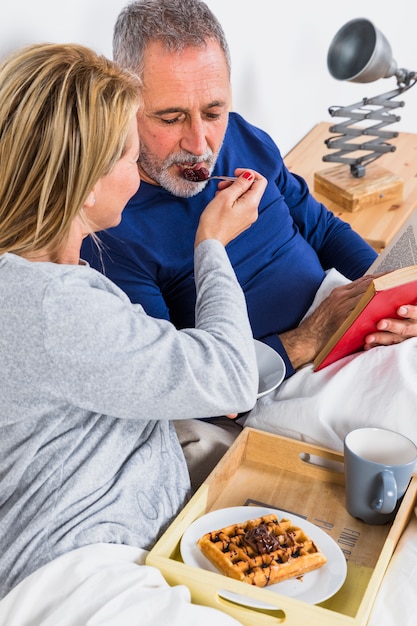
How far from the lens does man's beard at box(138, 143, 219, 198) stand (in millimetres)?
1526

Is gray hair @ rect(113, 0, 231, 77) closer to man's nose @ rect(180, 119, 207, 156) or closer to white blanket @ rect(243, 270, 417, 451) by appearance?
man's nose @ rect(180, 119, 207, 156)

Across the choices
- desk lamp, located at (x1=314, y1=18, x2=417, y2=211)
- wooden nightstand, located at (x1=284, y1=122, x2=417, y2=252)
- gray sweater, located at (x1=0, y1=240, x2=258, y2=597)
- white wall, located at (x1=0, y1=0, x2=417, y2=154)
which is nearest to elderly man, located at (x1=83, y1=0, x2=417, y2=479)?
white wall, located at (x1=0, y1=0, x2=417, y2=154)

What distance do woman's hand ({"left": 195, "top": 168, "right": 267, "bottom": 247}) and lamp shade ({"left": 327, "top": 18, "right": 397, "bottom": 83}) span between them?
40.5 inches

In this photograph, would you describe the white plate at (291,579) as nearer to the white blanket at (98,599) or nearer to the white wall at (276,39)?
the white blanket at (98,599)

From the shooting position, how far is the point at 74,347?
0.96 m

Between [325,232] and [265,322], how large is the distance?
39 centimetres

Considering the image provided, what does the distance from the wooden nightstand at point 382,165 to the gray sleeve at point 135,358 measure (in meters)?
1.11

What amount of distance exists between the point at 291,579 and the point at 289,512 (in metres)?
0.16

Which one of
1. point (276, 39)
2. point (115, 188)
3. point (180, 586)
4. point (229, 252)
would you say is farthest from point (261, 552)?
point (276, 39)

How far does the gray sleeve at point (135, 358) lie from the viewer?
3.16ft

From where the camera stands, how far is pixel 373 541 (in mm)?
1135

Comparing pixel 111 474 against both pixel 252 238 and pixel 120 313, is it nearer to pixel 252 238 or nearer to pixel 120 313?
pixel 120 313

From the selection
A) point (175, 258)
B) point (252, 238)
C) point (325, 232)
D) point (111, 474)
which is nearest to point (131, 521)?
point (111, 474)

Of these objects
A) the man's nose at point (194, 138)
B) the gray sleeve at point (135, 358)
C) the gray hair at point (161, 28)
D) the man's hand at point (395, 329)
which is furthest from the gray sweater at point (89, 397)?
the gray hair at point (161, 28)
